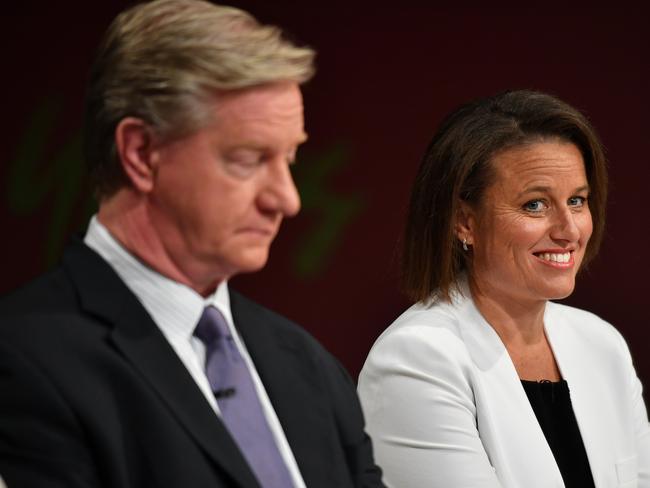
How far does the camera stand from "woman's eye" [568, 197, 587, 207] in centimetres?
271

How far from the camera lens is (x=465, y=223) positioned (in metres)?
2.72

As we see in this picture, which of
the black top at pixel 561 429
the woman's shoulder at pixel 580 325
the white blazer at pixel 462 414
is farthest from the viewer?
the woman's shoulder at pixel 580 325

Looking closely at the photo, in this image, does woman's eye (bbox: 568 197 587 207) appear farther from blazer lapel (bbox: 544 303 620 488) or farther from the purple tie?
the purple tie

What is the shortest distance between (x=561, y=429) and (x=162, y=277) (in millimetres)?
1402

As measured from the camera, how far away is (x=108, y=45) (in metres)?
1.49

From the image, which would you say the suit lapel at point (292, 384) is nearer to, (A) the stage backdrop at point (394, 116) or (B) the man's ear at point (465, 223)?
(B) the man's ear at point (465, 223)

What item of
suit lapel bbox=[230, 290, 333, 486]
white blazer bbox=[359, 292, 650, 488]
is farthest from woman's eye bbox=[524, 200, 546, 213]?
suit lapel bbox=[230, 290, 333, 486]

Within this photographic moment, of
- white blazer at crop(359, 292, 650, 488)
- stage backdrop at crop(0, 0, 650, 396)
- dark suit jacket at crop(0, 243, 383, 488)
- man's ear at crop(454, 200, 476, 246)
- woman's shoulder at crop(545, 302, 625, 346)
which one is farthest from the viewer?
stage backdrop at crop(0, 0, 650, 396)


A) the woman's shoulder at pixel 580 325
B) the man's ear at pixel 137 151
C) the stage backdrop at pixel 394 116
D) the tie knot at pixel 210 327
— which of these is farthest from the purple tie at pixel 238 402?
the stage backdrop at pixel 394 116

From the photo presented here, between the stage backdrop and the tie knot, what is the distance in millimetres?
1957

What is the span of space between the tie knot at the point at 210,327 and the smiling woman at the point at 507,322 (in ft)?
3.23

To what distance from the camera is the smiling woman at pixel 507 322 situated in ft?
8.14

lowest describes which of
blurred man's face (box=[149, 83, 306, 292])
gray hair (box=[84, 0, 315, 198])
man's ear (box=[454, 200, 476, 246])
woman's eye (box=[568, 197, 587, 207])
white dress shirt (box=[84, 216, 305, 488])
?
man's ear (box=[454, 200, 476, 246])

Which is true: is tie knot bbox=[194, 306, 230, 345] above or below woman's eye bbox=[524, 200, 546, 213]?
above
